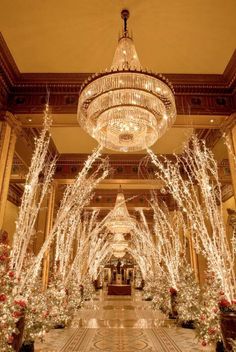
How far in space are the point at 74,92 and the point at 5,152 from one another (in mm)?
1740

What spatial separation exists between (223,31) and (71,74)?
2.71 m

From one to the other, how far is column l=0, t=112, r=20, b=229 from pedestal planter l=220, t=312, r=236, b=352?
12.6 ft

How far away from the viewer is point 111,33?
459 centimetres

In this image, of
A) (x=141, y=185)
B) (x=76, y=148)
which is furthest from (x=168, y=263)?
(x=76, y=148)

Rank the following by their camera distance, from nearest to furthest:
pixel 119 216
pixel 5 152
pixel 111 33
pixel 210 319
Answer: pixel 210 319 < pixel 111 33 < pixel 5 152 < pixel 119 216

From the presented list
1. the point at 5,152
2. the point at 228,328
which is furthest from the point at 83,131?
the point at 228,328

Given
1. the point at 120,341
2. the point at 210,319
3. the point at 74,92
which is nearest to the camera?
the point at 210,319

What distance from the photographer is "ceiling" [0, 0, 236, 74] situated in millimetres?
4160

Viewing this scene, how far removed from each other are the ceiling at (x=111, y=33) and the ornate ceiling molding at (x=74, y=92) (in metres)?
0.21

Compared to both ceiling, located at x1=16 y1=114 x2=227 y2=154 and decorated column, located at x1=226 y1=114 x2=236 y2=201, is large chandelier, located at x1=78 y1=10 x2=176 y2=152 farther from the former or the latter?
decorated column, located at x1=226 y1=114 x2=236 y2=201

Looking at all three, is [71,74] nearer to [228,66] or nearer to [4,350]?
[228,66]

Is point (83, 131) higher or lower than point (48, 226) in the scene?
higher

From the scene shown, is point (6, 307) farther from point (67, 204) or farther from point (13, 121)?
point (13, 121)

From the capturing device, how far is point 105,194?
12633mm
